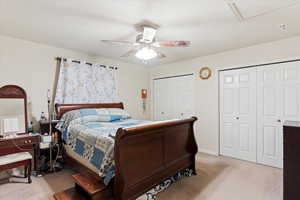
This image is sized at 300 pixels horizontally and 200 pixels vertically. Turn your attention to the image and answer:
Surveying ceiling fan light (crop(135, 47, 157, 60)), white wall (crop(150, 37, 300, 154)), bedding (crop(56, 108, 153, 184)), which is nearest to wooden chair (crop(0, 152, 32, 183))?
bedding (crop(56, 108, 153, 184))

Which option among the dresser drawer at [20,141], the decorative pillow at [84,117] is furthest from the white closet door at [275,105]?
the dresser drawer at [20,141]

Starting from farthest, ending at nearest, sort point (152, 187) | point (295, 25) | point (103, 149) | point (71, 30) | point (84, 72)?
point (84, 72)
point (71, 30)
point (295, 25)
point (152, 187)
point (103, 149)

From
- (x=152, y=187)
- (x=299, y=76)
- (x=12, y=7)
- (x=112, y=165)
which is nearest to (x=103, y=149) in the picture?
(x=112, y=165)

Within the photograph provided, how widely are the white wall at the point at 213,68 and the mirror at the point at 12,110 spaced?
3637mm

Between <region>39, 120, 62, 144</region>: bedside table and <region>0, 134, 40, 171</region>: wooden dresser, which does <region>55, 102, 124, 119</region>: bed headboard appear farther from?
<region>0, 134, 40, 171</region>: wooden dresser

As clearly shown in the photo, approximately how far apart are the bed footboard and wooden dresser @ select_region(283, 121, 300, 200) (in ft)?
4.36

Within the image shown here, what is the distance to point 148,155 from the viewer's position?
2.18 meters

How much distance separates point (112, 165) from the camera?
1915 mm

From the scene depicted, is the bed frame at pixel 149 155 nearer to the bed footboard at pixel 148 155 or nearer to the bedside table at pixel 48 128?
the bed footboard at pixel 148 155

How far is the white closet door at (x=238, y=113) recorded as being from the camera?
3.51 metres

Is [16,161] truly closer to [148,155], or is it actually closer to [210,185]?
[148,155]

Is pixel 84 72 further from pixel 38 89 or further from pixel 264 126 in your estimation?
pixel 264 126

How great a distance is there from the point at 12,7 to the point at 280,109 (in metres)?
4.54

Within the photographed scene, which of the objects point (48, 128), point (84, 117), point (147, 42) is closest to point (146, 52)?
point (147, 42)
